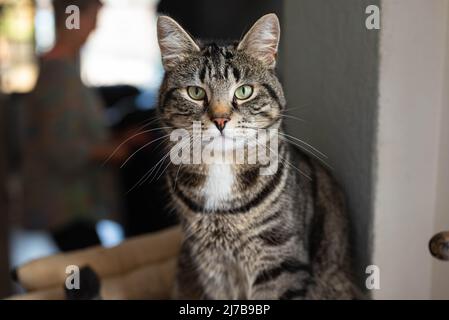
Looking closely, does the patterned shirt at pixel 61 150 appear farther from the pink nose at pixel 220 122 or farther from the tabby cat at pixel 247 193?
→ the pink nose at pixel 220 122

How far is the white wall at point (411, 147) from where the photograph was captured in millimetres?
1155

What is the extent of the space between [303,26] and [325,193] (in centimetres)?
39

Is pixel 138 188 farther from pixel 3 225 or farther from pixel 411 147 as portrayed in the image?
pixel 411 147

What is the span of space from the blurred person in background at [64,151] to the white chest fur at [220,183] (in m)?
0.96

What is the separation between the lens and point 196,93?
3.83 feet

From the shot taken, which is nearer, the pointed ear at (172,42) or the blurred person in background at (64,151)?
the pointed ear at (172,42)

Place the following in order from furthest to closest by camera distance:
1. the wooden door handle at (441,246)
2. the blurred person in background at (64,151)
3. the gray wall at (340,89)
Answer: the blurred person in background at (64,151) < the gray wall at (340,89) < the wooden door handle at (441,246)

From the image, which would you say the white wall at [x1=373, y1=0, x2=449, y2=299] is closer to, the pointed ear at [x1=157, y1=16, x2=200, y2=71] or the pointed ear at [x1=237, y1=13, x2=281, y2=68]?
the pointed ear at [x1=237, y1=13, x2=281, y2=68]

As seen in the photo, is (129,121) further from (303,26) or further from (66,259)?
(303,26)

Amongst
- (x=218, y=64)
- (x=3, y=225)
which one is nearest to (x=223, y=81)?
(x=218, y=64)

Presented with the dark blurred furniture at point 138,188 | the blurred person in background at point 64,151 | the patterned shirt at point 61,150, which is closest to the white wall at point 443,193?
the blurred person in background at point 64,151

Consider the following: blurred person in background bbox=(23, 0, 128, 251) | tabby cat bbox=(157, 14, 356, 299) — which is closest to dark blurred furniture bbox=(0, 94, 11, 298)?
blurred person in background bbox=(23, 0, 128, 251)

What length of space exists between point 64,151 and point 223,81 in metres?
1.30
